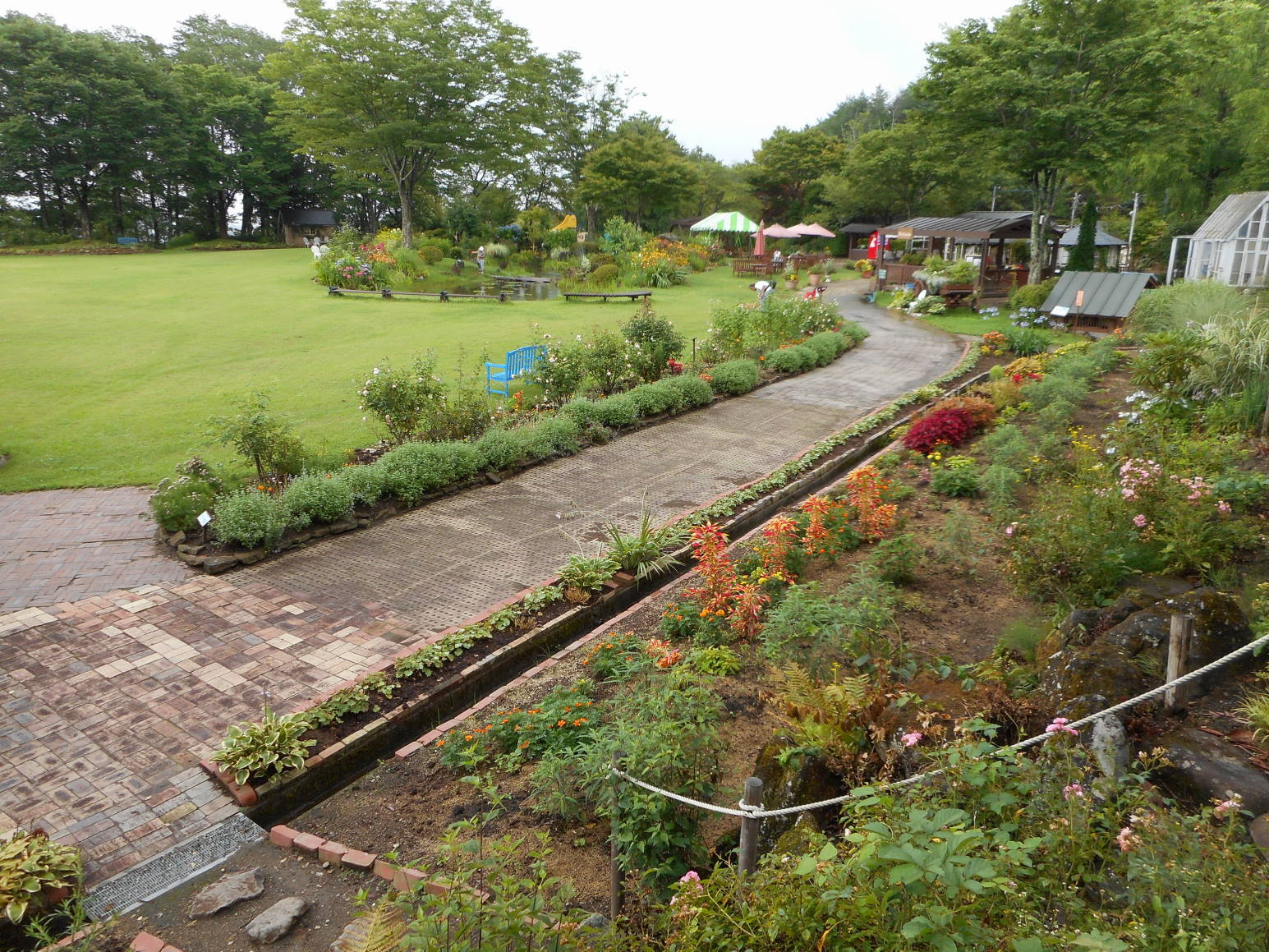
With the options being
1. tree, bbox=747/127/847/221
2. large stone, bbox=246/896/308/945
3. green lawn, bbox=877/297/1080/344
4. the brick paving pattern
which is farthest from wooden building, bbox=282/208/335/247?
large stone, bbox=246/896/308/945

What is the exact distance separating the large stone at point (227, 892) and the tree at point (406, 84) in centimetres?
3212

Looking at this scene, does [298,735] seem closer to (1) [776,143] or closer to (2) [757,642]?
(2) [757,642]

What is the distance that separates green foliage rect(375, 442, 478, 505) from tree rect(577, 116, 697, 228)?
3285cm

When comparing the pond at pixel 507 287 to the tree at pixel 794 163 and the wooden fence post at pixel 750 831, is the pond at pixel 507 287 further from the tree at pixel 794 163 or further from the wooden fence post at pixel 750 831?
the tree at pixel 794 163

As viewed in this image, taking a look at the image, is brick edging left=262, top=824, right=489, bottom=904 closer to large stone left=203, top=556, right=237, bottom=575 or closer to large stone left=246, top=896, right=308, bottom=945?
large stone left=246, top=896, right=308, bottom=945

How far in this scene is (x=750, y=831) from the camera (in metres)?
2.73

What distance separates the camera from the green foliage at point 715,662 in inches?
205

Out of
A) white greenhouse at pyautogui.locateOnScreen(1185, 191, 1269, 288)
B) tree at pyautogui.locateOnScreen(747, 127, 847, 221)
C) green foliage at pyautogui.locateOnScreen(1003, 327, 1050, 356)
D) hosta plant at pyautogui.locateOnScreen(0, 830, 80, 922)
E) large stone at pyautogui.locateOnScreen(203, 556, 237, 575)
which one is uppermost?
tree at pyautogui.locateOnScreen(747, 127, 847, 221)

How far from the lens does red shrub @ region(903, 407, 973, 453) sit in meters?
9.71

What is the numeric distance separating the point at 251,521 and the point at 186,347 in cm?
1070

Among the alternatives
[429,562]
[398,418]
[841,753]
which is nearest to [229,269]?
[398,418]

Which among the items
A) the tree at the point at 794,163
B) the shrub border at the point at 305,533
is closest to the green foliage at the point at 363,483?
the shrub border at the point at 305,533

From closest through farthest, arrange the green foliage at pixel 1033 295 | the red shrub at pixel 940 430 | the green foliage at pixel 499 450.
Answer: the green foliage at pixel 499 450 < the red shrub at pixel 940 430 < the green foliage at pixel 1033 295

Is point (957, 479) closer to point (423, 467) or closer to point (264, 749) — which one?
point (423, 467)
